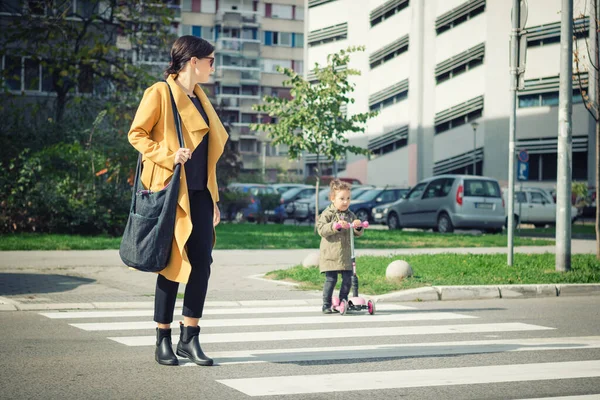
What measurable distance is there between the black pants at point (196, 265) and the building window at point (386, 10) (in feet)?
189

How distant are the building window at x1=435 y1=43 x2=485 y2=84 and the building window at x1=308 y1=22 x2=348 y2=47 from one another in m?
13.4

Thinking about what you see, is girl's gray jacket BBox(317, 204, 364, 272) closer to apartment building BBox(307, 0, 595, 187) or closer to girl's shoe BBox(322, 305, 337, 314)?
girl's shoe BBox(322, 305, 337, 314)

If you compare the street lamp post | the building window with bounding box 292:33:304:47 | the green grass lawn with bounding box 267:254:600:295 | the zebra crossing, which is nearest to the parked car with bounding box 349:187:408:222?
the street lamp post

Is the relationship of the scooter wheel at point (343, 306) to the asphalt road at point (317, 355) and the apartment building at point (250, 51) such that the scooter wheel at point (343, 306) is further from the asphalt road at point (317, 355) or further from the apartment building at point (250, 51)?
the apartment building at point (250, 51)

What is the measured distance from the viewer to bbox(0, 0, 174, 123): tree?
25234 millimetres

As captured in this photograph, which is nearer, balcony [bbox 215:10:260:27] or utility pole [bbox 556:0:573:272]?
utility pole [bbox 556:0:573:272]

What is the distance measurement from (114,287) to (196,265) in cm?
593

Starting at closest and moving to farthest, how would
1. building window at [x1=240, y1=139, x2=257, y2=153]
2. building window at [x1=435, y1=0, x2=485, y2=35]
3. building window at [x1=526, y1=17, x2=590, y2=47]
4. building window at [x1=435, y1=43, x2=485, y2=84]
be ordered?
building window at [x1=526, y1=17, x2=590, y2=47] < building window at [x1=435, y1=43, x2=485, y2=84] < building window at [x1=435, y1=0, x2=485, y2=35] < building window at [x1=240, y1=139, x2=257, y2=153]

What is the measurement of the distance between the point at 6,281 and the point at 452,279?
5703mm

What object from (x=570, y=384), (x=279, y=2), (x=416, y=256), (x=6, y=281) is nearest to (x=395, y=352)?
(x=570, y=384)

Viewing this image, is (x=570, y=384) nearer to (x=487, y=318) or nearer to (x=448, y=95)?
(x=487, y=318)

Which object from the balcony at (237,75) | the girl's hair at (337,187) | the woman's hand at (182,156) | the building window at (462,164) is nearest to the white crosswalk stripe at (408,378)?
the woman's hand at (182,156)

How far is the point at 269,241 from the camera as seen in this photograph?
21000 millimetres

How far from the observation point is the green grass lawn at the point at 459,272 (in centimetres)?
1218
